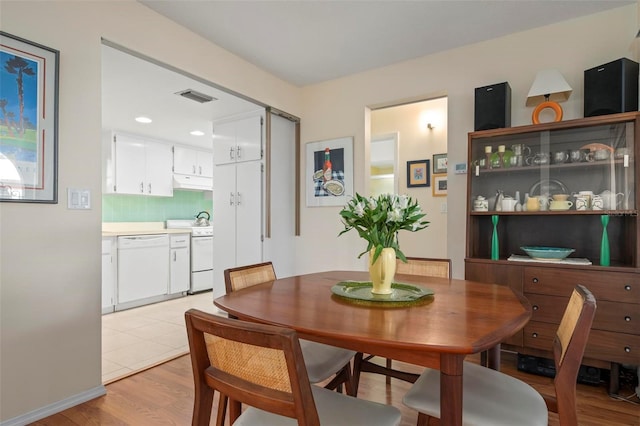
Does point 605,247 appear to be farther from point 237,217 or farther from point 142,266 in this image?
point 142,266

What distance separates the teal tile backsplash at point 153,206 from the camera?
15.9 feet

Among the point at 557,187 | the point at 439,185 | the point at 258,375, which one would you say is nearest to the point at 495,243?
the point at 557,187

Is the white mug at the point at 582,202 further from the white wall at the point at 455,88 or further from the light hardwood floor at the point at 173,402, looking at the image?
the light hardwood floor at the point at 173,402

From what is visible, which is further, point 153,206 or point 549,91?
point 153,206

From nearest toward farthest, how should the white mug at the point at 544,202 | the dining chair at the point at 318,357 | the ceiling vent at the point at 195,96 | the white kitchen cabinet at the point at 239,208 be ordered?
the dining chair at the point at 318,357
the white mug at the point at 544,202
the ceiling vent at the point at 195,96
the white kitchen cabinet at the point at 239,208

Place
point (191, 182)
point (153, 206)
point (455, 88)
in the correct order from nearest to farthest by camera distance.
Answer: point (455, 88) → point (153, 206) → point (191, 182)

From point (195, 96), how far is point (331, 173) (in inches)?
59.6

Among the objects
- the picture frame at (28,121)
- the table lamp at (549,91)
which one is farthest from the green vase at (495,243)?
the picture frame at (28,121)

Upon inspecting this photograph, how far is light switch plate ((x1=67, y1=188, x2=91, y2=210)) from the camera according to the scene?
194 cm

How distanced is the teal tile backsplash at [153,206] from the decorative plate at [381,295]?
4353 mm

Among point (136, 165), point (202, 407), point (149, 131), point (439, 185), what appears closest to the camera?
point (202, 407)

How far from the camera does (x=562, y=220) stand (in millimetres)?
2527

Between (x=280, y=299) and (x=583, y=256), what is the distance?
227cm

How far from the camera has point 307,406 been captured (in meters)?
0.79
